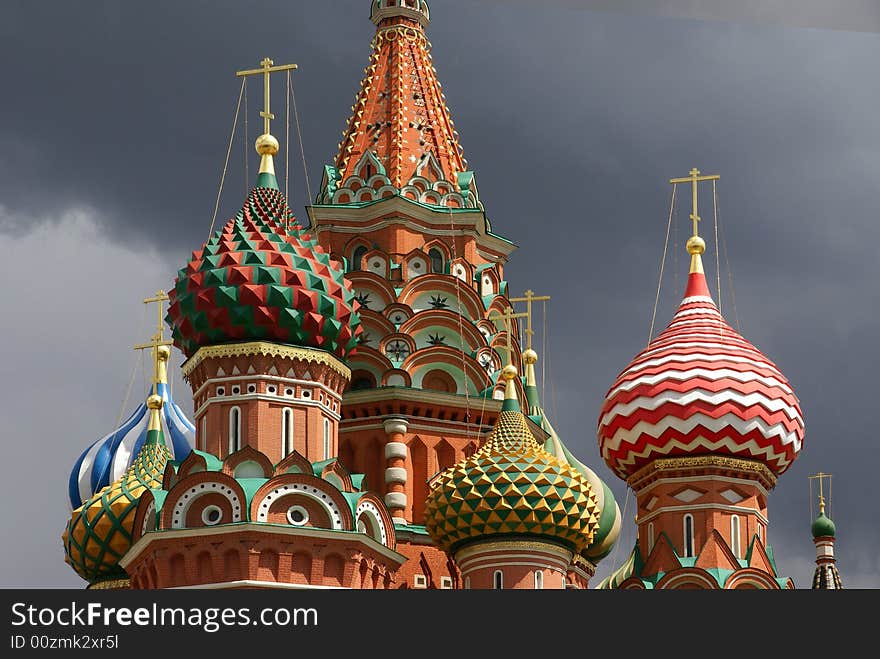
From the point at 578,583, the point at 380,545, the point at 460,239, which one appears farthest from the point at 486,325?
the point at 380,545

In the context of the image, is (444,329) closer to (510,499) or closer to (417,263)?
(417,263)

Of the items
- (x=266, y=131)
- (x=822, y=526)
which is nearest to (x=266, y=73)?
(x=266, y=131)

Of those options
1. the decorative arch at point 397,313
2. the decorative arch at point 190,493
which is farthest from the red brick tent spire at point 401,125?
the decorative arch at point 190,493

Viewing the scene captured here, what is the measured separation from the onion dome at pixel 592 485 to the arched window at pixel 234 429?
6249 millimetres

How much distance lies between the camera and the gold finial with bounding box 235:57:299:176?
28141 millimetres

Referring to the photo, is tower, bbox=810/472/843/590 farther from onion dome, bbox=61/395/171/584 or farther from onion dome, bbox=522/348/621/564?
onion dome, bbox=61/395/171/584

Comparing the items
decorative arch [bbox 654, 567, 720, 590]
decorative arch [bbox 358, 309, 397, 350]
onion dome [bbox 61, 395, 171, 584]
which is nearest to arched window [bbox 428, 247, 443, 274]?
decorative arch [bbox 358, 309, 397, 350]

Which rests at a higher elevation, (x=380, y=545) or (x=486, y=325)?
(x=486, y=325)

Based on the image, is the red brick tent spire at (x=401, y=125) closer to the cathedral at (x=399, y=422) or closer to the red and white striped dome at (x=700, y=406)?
the cathedral at (x=399, y=422)

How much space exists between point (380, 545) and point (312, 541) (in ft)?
3.29

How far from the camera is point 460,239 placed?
31000 mm

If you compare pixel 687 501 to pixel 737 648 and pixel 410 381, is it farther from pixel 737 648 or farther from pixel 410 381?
pixel 737 648

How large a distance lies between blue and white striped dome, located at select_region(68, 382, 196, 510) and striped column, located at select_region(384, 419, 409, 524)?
3198 mm

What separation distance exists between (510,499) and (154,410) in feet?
19.8
